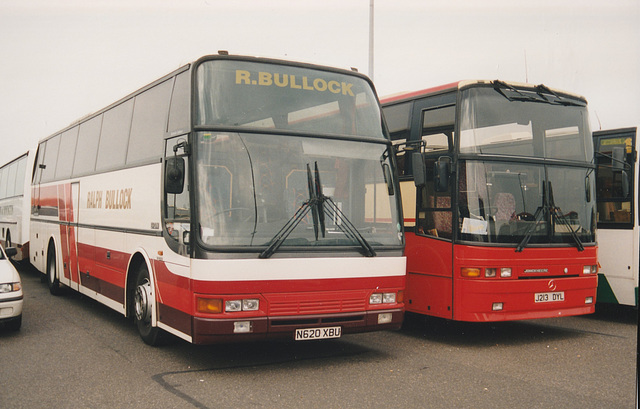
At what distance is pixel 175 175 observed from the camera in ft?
23.5

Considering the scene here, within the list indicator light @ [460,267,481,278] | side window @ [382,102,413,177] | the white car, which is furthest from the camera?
side window @ [382,102,413,177]

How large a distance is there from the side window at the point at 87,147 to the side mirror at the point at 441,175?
Result: 5.86 m

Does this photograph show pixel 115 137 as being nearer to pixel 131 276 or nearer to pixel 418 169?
pixel 131 276

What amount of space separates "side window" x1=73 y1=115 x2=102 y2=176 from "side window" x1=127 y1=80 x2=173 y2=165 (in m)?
2.16

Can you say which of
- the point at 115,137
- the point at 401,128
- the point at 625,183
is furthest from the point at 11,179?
→ the point at 625,183

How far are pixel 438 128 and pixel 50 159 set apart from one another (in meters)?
9.70

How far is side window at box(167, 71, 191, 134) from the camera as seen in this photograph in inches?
296

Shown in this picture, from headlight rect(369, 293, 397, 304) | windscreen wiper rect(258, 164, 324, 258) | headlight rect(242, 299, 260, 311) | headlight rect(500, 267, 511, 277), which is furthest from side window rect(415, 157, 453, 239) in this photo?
headlight rect(242, 299, 260, 311)

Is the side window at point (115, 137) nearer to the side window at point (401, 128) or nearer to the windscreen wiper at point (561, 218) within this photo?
the side window at point (401, 128)

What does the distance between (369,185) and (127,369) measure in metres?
3.36

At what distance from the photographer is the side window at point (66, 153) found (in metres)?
13.3

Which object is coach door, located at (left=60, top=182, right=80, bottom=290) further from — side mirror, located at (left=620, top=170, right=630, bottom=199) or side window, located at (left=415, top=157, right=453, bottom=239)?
side mirror, located at (left=620, top=170, right=630, bottom=199)

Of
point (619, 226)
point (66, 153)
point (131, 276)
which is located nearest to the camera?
point (131, 276)

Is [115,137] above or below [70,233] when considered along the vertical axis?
above
